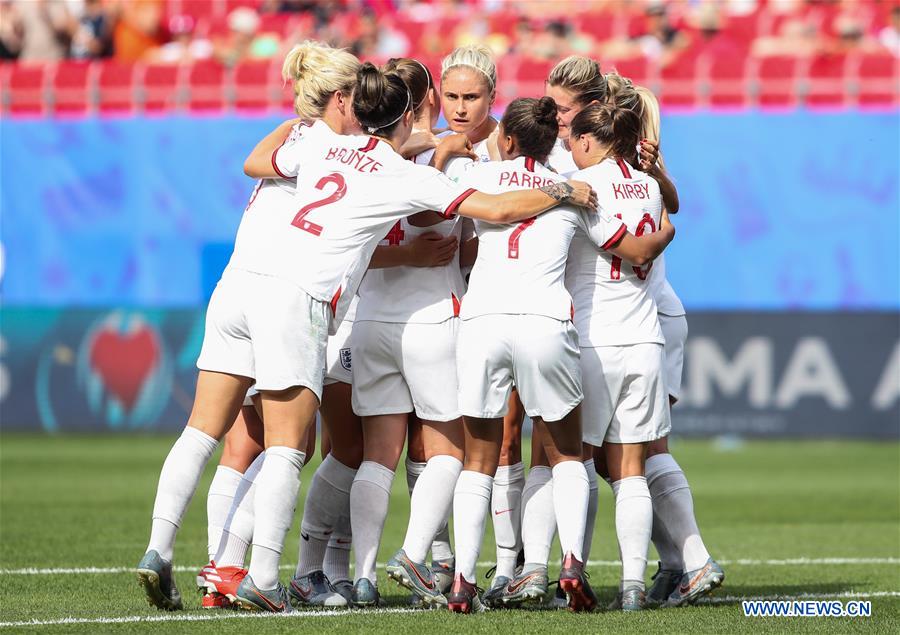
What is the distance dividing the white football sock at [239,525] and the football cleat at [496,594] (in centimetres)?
105

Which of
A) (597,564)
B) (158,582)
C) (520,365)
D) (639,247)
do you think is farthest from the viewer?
(597,564)

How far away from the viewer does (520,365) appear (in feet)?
19.0

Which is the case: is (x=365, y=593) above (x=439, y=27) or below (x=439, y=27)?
below

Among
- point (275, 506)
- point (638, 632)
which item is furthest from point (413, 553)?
point (638, 632)

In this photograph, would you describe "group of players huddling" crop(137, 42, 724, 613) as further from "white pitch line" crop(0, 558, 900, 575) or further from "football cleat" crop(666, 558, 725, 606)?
"white pitch line" crop(0, 558, 900, 575)

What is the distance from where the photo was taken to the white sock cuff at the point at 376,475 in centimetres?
604

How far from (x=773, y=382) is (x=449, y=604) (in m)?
10.3

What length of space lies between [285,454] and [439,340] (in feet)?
2.69

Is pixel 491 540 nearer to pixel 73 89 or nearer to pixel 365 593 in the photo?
pixel 365 593

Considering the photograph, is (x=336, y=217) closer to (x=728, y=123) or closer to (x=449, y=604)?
(x=449, y=604)

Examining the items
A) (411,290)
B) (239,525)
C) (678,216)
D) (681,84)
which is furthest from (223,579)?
(681,84)

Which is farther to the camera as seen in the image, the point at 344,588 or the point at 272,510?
the point at 344,588

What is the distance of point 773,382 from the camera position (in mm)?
15492

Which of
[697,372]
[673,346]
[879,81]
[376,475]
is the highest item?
[879,81]
